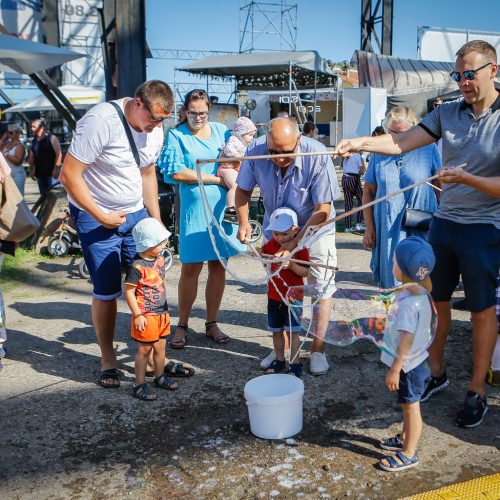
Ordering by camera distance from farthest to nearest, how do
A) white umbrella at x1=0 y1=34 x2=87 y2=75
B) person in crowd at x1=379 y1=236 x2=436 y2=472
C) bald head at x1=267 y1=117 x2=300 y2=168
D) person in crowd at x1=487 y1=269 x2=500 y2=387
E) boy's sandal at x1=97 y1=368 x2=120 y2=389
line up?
white umbrella at x1=0 y1=34 x2=87 y2=75, boy's sandal at x1=97 y1=368 x2=120 y2=389, person in crowd at x1=487 y1=269 x2=500 y2=387, bald head at x1=267 y1=117 x2=300 y2=168, person in crowd at x1=379 y1=236 x2=436 y2=472

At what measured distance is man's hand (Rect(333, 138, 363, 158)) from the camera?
3329mm

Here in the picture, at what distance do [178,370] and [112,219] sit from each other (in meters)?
1.21

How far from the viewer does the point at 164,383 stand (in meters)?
4.01

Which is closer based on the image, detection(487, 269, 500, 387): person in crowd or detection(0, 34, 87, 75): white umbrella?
detection(487, 269, 500, 387): person in crowd

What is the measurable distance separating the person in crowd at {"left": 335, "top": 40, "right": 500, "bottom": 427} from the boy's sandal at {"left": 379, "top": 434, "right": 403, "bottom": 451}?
20.0 inches

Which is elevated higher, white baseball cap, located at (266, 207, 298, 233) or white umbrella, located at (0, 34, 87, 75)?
white umbrella, located at (0, 34, 87, 75)

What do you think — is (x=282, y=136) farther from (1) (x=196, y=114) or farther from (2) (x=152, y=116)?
(1) (x=196, y=114)

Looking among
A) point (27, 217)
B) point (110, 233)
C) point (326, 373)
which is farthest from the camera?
point (27, 217)

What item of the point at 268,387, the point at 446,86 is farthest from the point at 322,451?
the point at 446,86

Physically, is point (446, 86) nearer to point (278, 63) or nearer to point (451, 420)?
point (278, 63)

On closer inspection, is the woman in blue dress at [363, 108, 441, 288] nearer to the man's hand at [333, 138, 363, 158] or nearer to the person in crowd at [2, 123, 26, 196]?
the man's hand at [333, 138, 363, 158]

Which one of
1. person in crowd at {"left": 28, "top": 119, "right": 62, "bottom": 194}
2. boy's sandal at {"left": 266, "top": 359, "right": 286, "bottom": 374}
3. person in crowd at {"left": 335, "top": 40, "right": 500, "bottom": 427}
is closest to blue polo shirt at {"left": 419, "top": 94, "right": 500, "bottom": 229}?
person in crowd at {"left": 335, "top": 40, "right": 500, "bottom": 427}

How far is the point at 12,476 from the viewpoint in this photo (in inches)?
119

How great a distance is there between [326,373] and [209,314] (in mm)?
1205
